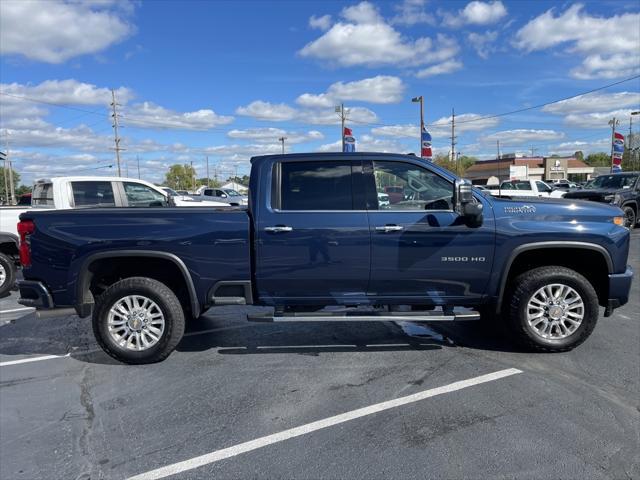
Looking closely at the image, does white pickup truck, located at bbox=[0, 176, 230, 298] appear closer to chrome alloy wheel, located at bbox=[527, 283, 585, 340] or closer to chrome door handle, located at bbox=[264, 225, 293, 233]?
chrome door handle, located at bbox=[264, 225, 293, 233]

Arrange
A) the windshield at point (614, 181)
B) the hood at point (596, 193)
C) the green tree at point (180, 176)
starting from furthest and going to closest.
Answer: the green tree at point (180, 176) < the windshield at point (614, 181) < the hood at point (596, 193)

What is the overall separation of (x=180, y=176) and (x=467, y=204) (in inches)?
5054

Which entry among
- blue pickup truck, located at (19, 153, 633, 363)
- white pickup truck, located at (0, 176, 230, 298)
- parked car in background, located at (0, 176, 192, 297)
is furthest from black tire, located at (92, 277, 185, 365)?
parked car in background, located at (0, 176, 192, 297)

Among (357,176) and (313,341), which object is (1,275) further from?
(357,176)

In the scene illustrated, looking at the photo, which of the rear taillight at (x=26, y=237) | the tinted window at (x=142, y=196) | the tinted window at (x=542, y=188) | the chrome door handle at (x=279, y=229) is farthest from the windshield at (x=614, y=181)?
the rear taillight at (x=26, y=237)

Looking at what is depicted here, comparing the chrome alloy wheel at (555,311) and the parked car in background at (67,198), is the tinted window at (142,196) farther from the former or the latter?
the chrome alloy wheel at (555,311)

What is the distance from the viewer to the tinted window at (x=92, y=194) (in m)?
8.88

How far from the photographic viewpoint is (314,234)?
14.4 ft

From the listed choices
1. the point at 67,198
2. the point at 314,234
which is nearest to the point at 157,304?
the point at 314,234

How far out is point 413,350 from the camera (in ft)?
16.0

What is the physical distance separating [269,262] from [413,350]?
1.76 metres

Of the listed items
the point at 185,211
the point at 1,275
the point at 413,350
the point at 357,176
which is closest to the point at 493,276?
the point at 413,350

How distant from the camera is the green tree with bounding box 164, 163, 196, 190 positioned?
122 metres

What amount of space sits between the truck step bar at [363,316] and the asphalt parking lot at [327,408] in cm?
44
